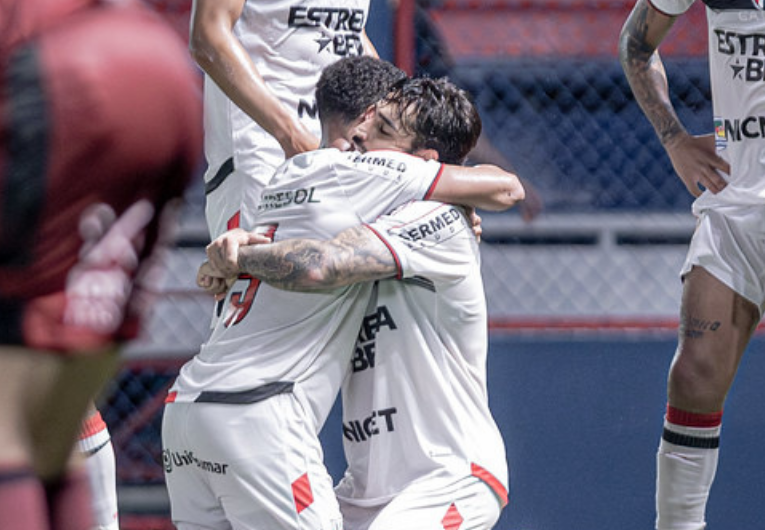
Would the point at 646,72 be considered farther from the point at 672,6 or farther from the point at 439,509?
the point at 439,509

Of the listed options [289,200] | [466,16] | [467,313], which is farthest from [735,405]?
[289,200]

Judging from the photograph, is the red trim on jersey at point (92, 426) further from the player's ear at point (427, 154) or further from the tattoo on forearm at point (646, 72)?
the tattoo on forearm at point (646, 72)

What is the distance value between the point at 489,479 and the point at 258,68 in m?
1.22

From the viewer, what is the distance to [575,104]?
4.68 m

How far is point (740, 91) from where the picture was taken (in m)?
3.51

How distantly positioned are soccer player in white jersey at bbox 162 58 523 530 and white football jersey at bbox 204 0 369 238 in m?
0.48

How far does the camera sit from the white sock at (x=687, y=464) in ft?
11.5

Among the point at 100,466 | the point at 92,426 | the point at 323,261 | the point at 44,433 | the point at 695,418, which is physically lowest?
the point at 695,418

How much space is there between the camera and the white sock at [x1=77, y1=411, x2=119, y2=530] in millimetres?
3354

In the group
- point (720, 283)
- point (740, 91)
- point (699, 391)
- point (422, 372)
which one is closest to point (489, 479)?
point (422, 372)

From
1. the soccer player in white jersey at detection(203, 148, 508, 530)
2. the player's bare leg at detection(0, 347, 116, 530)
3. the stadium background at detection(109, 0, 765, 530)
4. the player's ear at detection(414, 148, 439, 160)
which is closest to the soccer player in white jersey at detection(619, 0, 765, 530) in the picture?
the stadium background at detection(109, 0, 765, 530)

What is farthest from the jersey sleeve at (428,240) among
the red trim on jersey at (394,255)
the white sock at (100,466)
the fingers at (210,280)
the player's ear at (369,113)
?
the white sock at (100,466)

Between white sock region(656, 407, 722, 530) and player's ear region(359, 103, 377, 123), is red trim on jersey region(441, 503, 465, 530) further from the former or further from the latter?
white sock region(656, 407, 722, 530)

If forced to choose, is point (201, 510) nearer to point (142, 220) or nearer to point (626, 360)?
point (142, 220)
